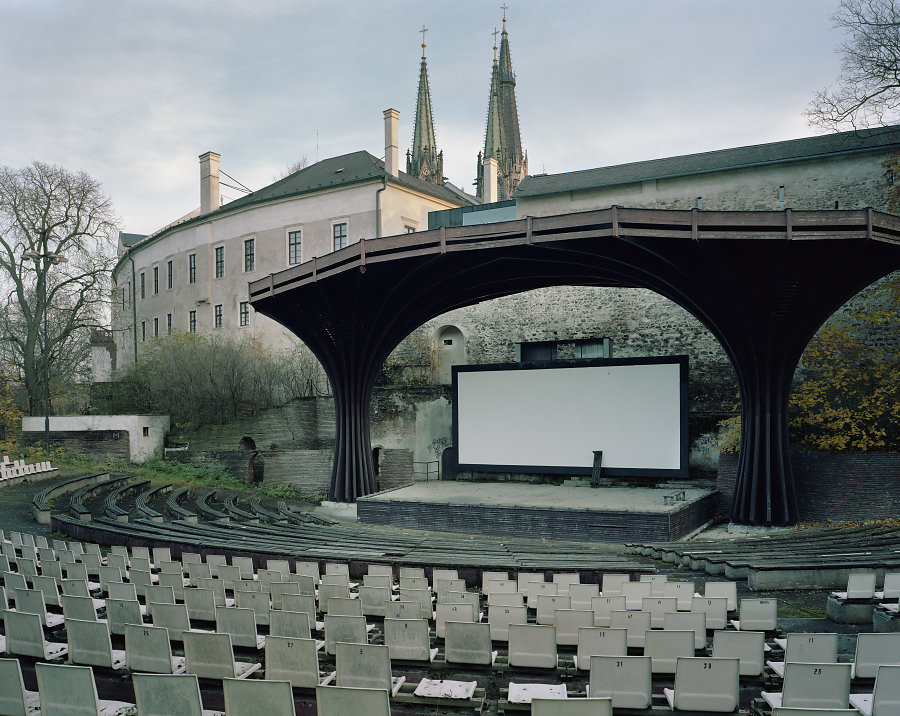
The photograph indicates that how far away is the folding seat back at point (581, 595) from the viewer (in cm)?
784

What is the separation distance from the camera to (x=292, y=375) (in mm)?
34344

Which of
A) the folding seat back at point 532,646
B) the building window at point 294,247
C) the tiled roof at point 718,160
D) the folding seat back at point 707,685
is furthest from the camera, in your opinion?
the building window at point 294,247

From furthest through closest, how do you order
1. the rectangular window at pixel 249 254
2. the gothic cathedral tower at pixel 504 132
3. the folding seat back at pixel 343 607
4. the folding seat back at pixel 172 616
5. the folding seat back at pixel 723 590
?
the gothic cathedral tower at pixel 504 132 < the rectangular window at pixel 249 254 < the folding seat back at pixel 723 590 < the folding seat back at pixel 343 607 < the folding seat back at pixel 172 616

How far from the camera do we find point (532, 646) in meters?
6.11

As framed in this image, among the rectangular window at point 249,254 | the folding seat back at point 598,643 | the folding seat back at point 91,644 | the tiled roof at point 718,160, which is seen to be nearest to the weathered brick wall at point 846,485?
the tiled roof at point 718,160

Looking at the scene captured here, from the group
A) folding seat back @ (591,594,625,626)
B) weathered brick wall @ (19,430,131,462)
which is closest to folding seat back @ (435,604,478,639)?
folding seat back @ (591,594,625,626)

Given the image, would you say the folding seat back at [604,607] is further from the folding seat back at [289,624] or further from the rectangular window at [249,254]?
the rectangular window at [249,254]

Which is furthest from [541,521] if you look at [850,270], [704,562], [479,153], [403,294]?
[479,153]

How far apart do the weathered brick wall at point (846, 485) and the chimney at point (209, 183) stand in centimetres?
3577

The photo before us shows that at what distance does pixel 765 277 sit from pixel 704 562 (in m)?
8.02

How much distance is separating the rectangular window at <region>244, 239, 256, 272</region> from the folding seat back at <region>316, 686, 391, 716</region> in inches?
1438

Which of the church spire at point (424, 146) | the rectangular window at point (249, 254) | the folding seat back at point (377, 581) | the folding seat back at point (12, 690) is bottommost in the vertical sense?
the folding seat back at point (377, 581)

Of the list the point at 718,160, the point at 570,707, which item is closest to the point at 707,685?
the point at 570,707

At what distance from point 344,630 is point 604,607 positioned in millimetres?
2672
